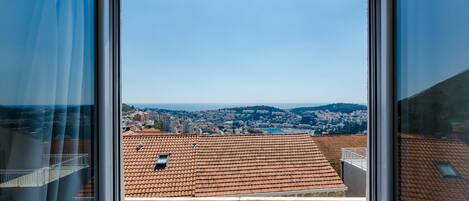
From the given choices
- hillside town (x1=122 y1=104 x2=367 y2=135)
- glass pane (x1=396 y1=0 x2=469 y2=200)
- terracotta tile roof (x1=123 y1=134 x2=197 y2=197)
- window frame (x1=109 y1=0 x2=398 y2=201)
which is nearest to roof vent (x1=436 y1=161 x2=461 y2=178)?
glass pane (x1=396 y1=0 x2=469 y2=200)

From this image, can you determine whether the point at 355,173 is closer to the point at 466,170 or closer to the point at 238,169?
the point at 238,169

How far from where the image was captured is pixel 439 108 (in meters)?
0.93

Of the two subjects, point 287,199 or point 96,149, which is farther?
point 287,199

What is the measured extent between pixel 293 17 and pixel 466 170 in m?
1.32

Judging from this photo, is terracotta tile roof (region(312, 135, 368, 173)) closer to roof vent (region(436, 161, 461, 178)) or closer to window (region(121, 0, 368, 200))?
window (region(121, 0, 368, 200))

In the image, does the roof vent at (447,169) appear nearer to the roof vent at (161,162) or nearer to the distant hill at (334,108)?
the distant hill at (334,108)

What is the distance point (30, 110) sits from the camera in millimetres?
812

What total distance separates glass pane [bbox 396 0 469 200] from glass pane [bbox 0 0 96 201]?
0.99 m

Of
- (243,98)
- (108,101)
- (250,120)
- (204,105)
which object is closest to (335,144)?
(250,120)

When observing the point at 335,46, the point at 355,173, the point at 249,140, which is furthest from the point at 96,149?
the point at 335,46

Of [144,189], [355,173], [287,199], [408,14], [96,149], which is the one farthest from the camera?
[287,199]

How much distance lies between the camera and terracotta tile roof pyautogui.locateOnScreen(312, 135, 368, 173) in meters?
1.62

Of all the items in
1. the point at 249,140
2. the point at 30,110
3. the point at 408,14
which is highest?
the point at 408,14

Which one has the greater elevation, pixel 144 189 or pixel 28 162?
pixel 28 162
